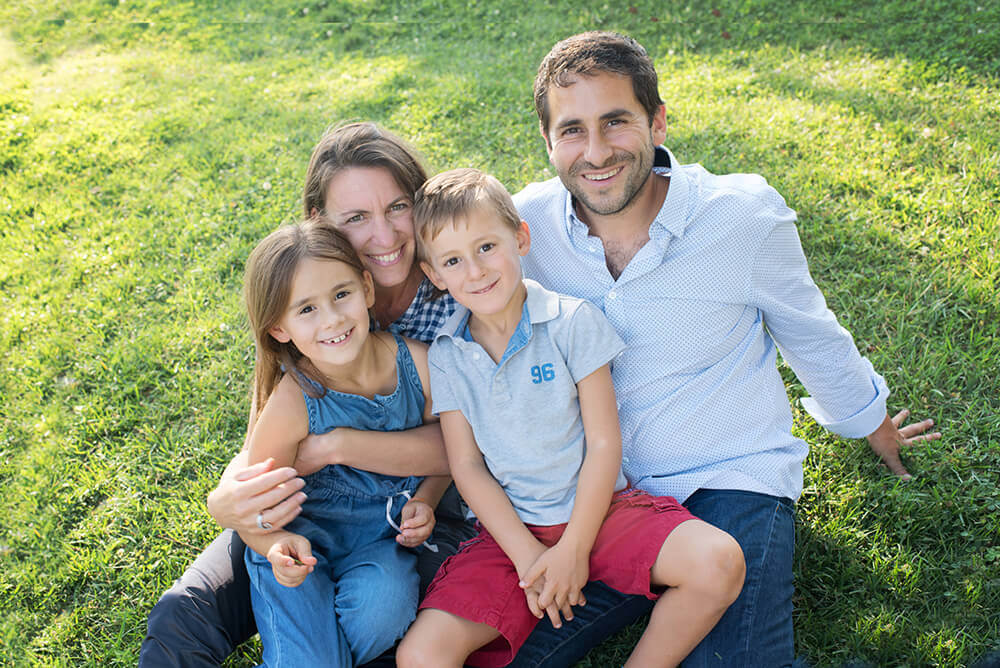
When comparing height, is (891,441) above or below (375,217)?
below

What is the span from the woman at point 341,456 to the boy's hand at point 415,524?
114 mm

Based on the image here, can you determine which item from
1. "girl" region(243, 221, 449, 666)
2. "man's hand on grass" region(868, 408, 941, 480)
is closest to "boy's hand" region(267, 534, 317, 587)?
"girl" region(243, 221, 449, 666)

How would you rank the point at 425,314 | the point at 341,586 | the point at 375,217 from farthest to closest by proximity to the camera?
1. the point at 425,314
2. the point at 375,217
3. the point at 341,586

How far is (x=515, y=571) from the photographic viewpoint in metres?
2.25

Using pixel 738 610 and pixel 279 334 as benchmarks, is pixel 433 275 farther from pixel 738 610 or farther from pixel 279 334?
pixel 738 610

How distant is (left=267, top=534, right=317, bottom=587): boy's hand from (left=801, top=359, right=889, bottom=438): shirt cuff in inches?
73.6

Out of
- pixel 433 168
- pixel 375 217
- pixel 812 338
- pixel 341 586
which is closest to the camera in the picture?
pixel 341 586

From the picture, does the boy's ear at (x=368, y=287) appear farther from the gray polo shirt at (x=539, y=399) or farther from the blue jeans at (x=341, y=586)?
the blue jeans at (x=341, y=586)

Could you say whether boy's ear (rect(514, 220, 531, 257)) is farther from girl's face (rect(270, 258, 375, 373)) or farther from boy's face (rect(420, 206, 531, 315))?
girl's face (rect(270, 258, 375, 373))

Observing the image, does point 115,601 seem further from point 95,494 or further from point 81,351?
point 81,351

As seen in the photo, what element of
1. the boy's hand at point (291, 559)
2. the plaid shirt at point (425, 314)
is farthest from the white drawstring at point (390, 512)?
the plaid shirt at point (425, 314)

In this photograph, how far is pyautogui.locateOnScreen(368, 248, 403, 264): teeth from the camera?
257cm

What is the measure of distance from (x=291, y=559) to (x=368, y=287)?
93 cm

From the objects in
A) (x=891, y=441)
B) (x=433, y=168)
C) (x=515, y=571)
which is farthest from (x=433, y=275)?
(x=433, y=168)
